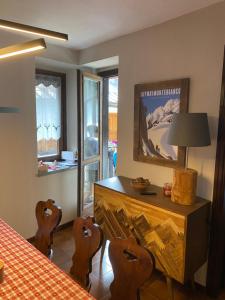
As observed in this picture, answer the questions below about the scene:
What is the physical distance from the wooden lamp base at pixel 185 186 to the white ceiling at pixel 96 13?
135 centimetres

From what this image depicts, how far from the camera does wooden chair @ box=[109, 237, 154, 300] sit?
1158 mm

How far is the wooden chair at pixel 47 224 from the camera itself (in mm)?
1698

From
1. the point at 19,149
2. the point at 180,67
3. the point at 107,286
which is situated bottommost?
the point at 107,286

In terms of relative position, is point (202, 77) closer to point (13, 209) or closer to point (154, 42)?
point (154, 42)

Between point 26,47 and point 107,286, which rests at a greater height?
point 26,47

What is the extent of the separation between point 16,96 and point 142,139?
147 cm

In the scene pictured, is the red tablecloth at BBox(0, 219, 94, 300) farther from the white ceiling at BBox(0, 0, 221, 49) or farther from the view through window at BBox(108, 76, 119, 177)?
the view through window at BBox(108, 76, 119, 177)

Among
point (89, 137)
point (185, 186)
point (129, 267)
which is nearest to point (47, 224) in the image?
point (129, 267)

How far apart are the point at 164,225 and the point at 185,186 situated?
352 millimetres

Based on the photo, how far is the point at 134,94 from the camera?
2.57 meters

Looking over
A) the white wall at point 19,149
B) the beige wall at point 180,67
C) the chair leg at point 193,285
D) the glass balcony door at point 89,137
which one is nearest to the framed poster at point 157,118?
the beige wall at point 180,67

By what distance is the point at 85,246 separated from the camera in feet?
4.81

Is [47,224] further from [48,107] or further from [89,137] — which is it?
[48,107]

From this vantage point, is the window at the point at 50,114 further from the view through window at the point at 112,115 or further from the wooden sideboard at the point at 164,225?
the wooden sideboard at the point at 164,225
